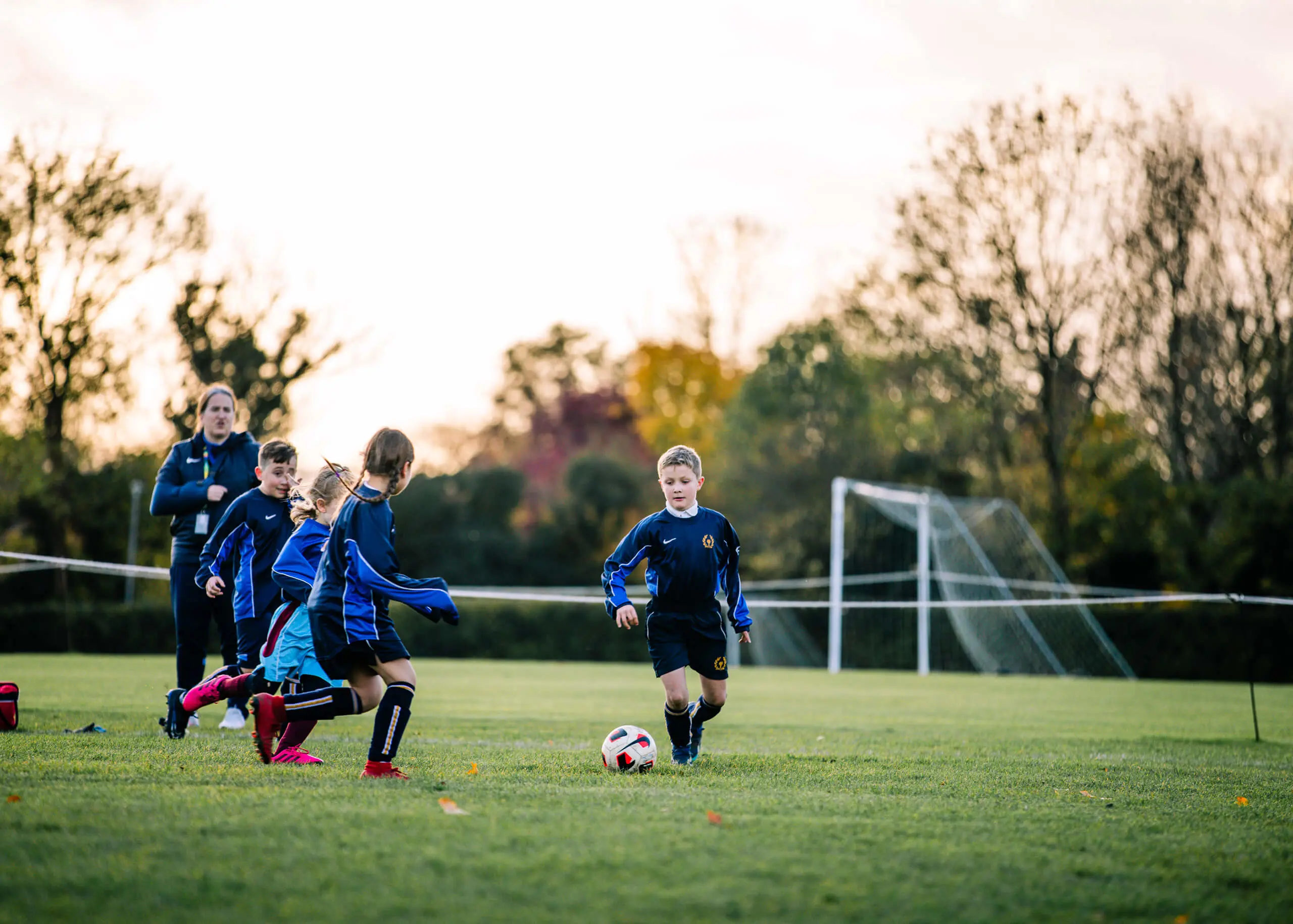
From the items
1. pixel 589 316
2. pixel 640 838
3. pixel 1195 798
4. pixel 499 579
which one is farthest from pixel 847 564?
pixel 640 838

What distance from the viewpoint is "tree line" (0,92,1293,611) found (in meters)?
27.7

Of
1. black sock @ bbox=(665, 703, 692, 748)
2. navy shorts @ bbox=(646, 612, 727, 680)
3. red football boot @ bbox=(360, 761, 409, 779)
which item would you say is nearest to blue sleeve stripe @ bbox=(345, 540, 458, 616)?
red football boot @ bbox=(360, 761, 409, 779)

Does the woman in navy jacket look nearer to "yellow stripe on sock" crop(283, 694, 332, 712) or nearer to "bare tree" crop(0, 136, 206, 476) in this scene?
"yellow stripe on sock" crop(283, 694, 332, 712)

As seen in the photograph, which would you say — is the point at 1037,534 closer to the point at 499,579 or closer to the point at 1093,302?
the point at 1093,302

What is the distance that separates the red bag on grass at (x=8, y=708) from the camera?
24.3 ft

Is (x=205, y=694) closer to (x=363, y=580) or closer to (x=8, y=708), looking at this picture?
(x=8, y=708)

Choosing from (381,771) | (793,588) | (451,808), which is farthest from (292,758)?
(793,588)

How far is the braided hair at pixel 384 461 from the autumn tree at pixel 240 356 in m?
26.3

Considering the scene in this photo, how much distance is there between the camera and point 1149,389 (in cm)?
2870

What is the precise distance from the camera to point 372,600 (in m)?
5.46

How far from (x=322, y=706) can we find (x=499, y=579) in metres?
32.8

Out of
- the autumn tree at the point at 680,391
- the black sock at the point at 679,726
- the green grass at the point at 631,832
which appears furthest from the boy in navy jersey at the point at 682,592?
the autumn tree at the point at 680,391

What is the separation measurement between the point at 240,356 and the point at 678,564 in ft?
90.1

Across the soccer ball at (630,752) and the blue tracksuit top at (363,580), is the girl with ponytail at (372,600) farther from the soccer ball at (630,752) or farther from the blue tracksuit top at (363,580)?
the soccer ball at (630,752)
